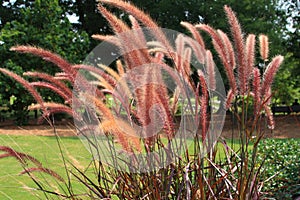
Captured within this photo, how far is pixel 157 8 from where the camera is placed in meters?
16.2

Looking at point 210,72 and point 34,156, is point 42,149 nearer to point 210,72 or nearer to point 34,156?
point 210,72

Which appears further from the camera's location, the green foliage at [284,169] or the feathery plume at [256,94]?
the green foliage at [284,169]

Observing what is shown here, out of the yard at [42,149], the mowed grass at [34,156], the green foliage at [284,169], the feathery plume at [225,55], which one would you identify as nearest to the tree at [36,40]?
the yard at [42,149]

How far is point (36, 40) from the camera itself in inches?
Answer: 546

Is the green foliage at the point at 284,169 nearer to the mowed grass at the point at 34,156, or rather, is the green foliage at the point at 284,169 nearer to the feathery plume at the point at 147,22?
the feathery plume at the point at 147,22

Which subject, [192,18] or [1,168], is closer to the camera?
[1,168]

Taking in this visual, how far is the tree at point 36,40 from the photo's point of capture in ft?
44.5

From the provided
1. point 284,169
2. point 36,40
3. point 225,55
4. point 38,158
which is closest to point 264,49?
point 225,55

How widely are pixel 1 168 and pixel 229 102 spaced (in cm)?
565

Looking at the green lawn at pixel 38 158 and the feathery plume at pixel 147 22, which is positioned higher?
the feathery plume at pixel 147 22

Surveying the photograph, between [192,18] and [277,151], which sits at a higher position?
[192,18]

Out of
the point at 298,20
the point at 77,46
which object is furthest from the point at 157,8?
the point at 298,20

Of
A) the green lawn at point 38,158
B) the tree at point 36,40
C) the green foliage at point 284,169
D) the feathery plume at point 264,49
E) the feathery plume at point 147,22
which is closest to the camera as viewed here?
the feathery plume at point 147,22

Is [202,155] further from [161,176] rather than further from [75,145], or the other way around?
[75,145]
